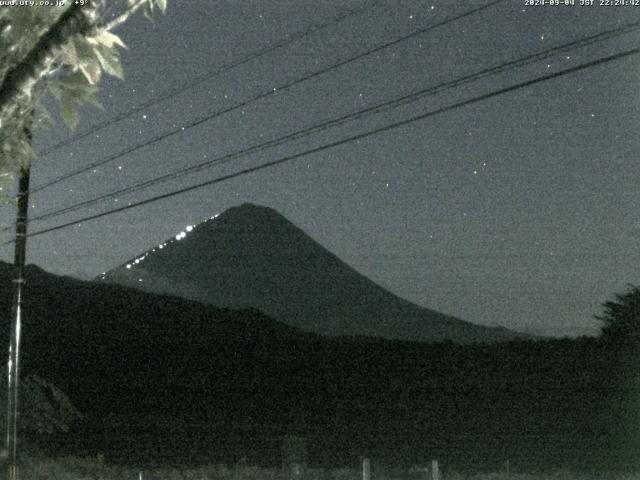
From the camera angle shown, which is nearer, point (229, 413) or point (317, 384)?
point (229, 413)

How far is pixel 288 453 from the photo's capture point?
2361 centimetres

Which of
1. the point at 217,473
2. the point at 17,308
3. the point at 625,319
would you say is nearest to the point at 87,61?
the point at 17,308

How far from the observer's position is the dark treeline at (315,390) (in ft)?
105

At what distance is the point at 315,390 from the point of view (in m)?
55.3

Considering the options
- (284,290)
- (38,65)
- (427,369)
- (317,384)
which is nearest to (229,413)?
(317,384)

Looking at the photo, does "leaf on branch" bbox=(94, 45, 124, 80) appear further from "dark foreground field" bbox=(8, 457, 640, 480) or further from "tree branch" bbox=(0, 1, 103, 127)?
"dark foreground field" bbox=(8, 457, 640, 480)

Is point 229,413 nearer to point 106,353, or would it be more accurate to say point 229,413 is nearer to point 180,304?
point 106,353

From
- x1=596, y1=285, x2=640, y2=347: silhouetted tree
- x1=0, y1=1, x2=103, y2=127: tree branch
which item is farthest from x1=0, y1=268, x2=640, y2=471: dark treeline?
x1=0, y1=1, x2=103, y2=127: tree branch

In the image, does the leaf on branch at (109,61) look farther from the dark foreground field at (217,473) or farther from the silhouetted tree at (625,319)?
the silhouetted tree at (625,319)

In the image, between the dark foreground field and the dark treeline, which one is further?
the dark treeline

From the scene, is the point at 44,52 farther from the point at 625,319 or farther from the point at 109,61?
the point at 625,319

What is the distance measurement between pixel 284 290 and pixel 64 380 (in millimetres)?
137840

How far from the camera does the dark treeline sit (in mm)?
32125

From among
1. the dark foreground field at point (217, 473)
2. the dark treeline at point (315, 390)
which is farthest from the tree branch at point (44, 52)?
the dark treeline at point (315, 390)
